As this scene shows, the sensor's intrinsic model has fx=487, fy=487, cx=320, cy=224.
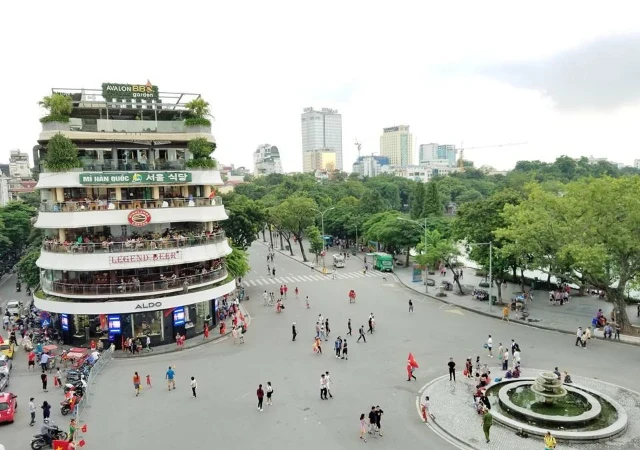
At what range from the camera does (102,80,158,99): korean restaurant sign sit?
35.4 metres

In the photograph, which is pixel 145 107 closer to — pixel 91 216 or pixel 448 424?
pixel 91 216

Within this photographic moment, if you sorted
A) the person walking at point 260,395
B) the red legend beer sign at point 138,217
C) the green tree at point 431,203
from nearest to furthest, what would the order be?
the person walking at point 260,395, the red legend beer sign at point 138,217, the green tree at point 431,203

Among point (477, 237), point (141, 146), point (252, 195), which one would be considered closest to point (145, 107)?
point (141, 146)

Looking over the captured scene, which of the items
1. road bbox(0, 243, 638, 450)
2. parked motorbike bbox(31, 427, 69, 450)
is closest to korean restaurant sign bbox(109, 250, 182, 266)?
road bbox(0, 243, 638, 450)

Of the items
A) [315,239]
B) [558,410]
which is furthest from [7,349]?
[315,239]

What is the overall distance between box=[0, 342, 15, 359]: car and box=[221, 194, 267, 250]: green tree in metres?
24.7

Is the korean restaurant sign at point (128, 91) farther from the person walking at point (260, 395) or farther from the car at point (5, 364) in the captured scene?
the person walking at point (260, 395)

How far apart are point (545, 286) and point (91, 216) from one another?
41387 millimetres

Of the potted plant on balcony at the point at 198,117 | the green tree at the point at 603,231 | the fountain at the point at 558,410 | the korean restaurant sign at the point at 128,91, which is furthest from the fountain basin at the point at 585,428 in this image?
the korean restaurant sign at the point at 128,91

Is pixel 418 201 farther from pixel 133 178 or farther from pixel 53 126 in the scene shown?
pixel 53 126

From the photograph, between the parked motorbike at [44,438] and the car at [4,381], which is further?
the car at [4,381]

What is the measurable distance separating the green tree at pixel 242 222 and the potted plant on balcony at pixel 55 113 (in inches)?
866

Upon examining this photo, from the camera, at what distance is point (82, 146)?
35.0 meters

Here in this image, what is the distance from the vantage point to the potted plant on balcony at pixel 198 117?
1425 inches
